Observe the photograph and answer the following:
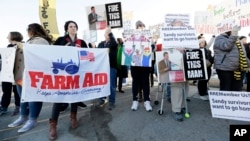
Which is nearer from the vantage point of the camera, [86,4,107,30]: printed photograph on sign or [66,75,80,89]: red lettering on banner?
[66,75,80,89]: red lettering on banner

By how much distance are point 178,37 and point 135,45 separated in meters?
0.96

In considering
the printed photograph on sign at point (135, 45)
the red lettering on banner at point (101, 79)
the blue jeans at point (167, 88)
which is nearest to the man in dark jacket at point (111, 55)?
the printed photograph on sign at point (135, 45)

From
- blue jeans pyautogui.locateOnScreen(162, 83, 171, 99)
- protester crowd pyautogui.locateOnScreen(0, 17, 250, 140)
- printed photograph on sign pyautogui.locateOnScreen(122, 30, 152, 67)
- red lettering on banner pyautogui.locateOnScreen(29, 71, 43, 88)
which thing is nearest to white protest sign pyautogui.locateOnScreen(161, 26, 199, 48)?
protester crowd pyautogui.locateOnScreen(0, 17, 250, 140)

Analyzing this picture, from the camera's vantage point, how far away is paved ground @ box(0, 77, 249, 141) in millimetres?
3930

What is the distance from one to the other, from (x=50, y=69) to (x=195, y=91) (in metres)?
4.74

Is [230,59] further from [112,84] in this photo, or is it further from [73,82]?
[73,82]

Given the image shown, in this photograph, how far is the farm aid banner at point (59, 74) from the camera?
3.93 meters

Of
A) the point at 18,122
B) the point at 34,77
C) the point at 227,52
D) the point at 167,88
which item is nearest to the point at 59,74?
the point at 34,77

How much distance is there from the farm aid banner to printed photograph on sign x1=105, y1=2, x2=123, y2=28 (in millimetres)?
1765

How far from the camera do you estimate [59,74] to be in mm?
4098

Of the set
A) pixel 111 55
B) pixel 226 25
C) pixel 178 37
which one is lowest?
pixel 111 55

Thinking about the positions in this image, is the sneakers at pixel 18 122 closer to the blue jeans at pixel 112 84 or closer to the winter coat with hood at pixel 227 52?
the blue jeans at pixel 112 84

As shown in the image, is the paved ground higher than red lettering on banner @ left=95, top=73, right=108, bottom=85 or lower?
lower

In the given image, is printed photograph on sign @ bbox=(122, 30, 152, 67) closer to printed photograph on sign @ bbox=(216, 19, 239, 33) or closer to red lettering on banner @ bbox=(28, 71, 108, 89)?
red lettering on banner @ bbox=(28, 71, 108, 89)
